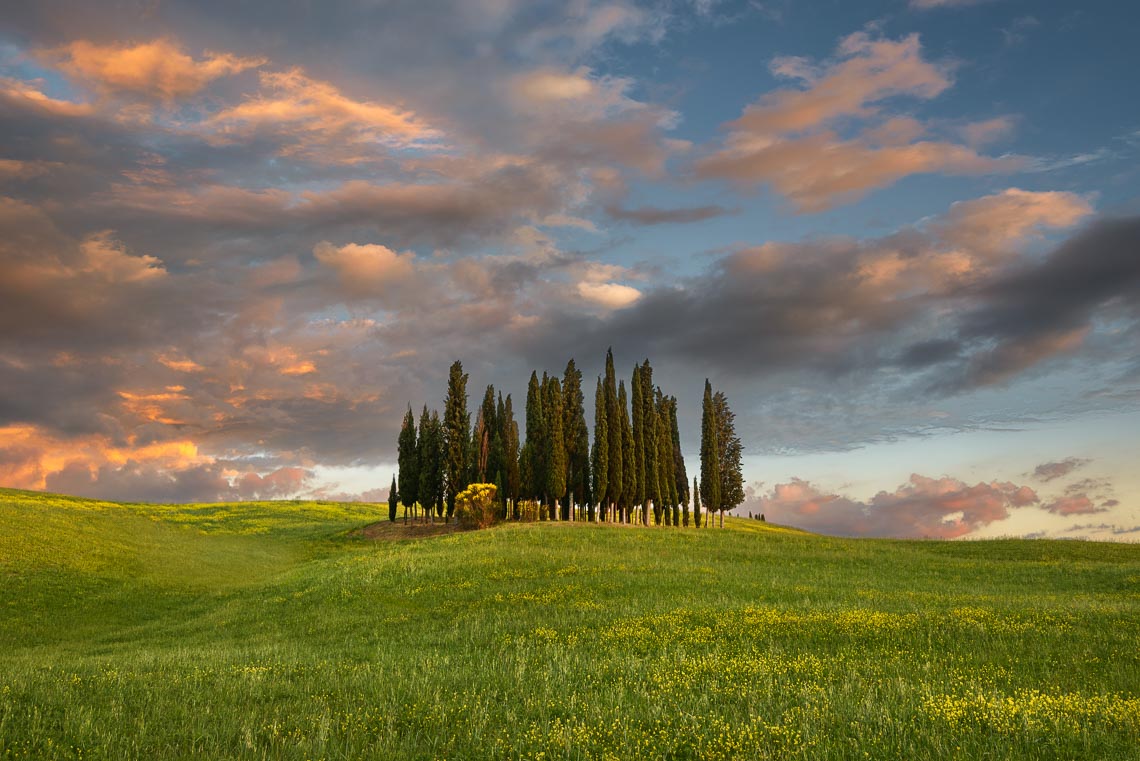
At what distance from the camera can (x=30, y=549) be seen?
41.9 m

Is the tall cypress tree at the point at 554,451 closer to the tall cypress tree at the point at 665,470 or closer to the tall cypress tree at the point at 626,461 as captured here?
the tall cypress tree at the point at 626,461

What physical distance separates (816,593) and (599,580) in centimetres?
871

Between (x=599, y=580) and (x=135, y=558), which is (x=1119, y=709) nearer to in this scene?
(x=599, y=580)

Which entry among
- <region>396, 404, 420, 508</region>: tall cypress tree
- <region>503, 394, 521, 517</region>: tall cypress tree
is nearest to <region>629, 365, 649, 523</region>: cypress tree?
<region>503, 394, 521, 517</region>: tall cypress tree

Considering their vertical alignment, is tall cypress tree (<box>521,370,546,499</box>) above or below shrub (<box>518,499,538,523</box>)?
above

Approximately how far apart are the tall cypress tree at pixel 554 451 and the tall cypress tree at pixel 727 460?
1958cm

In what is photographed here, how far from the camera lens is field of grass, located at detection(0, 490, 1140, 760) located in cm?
964

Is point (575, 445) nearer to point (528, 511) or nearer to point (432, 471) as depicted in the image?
point (528, 511)

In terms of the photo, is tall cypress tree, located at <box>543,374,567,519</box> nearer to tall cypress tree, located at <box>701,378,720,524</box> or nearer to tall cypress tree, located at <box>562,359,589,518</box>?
tall cypress tree, located at <box>562,359,589,518</box>

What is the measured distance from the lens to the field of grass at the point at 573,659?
31.6ft

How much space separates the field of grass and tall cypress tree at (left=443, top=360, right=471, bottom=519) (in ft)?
106

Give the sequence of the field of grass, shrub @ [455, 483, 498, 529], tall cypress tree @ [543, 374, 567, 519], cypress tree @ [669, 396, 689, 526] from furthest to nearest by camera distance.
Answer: cypress tree @ [669, 396, 689, 526], tall cypress tree @ [543, 374, 567, 519], shrub @ [455, 483, 498, 529], the field of grass

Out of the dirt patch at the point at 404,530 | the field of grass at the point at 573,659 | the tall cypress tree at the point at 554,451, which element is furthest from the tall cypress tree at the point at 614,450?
the field of grass at the point at 573,659

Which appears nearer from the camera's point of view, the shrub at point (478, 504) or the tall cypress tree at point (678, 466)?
the shrub at point (478, 504)
